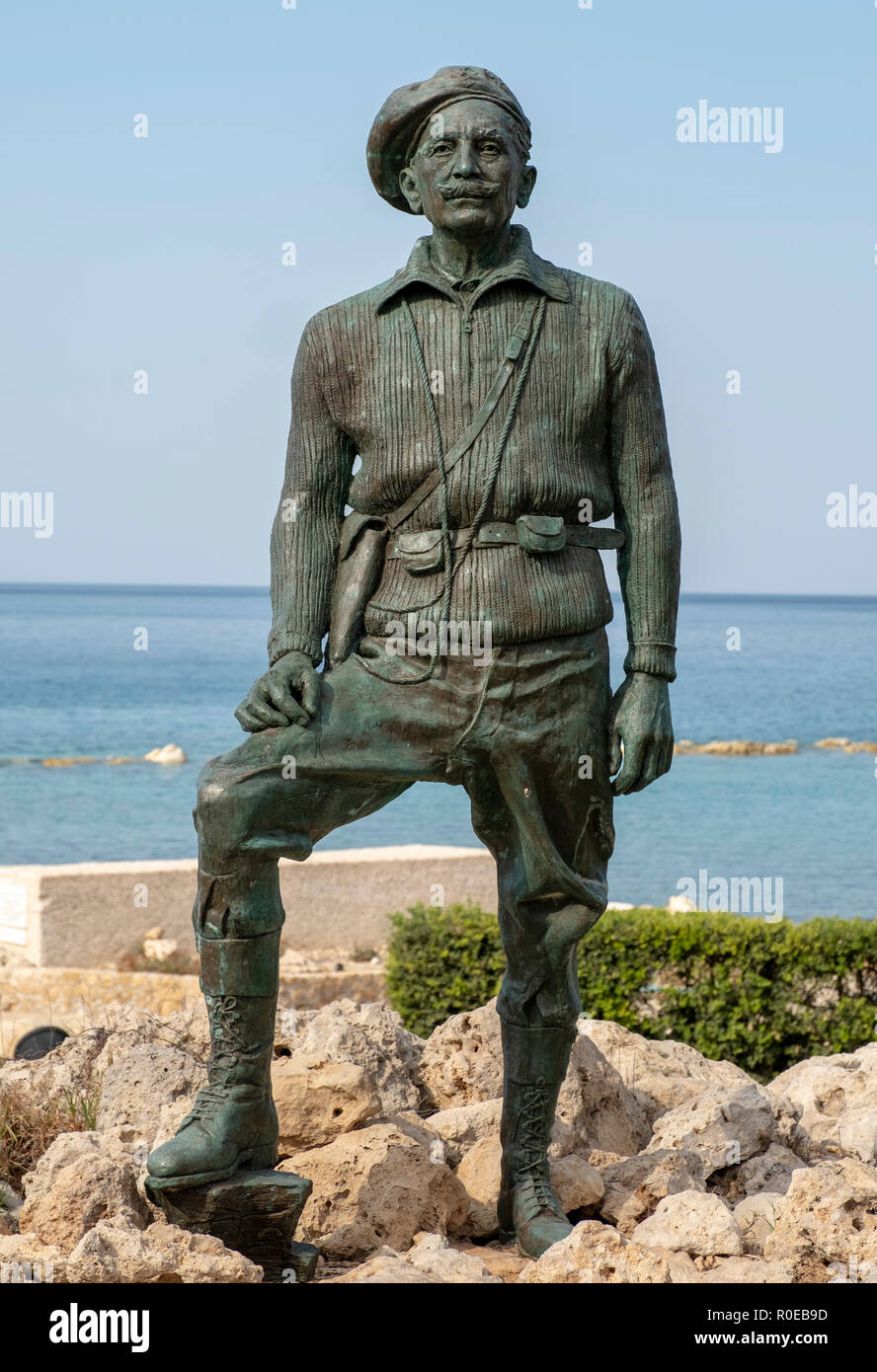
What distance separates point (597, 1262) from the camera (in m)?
4.41

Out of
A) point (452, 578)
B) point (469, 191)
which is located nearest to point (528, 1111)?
point (452, 578)

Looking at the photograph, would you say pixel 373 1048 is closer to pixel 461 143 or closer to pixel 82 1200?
Answer: pixel 82 1200

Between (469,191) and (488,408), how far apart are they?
58 centimetres

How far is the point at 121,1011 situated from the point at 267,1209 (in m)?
2.32

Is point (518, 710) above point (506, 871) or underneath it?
above

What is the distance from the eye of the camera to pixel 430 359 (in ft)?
16.0

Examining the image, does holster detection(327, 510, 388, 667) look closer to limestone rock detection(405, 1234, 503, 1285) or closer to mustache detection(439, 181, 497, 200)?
mustache detection(439, 181, 497, 200)

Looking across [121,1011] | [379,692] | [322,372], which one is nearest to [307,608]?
[379,692]

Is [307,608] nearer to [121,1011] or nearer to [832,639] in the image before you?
[121,1011]

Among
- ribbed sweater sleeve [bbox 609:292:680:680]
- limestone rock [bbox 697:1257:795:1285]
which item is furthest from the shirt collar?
limestone rock [bbox 697:1257:795:1285]

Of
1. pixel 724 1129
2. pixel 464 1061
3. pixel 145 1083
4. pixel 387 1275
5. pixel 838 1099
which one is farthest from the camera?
pixel 838 1099

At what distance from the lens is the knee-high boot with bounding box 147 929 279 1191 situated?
476cm

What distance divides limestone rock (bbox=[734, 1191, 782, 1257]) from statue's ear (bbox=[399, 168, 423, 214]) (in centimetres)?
297

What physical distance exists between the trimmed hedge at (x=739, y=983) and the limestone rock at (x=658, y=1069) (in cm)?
170
